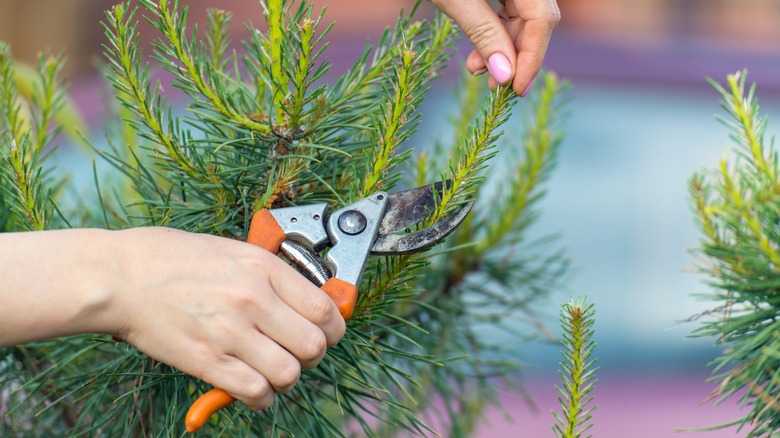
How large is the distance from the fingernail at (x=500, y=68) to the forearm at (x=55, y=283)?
0.90ft

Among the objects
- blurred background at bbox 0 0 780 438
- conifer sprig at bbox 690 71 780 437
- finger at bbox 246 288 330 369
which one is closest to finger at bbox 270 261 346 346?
finger at bbox 246 288 330 369

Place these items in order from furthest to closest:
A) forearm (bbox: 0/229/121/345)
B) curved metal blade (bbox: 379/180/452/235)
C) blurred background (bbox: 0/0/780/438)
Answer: blurred background (bbox: 0/0/780/438) → curved metal blade (bbox: 379/180/452/235) → forearm (bbox: 0/229/121/345)

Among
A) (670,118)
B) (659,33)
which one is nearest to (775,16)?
(659,33)

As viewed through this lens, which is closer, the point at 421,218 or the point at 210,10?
the point at 421,218

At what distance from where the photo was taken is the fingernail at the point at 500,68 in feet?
1.97

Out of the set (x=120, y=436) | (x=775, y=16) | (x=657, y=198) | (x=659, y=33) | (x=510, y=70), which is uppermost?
(x=775, y=16)

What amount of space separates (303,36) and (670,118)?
2.02 meters

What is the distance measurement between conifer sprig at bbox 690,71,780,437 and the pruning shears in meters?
0.17

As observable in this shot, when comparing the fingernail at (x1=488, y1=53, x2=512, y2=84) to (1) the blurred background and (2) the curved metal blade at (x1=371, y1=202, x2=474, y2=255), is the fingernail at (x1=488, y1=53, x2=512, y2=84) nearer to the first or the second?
(2) the curved metal blade at (x1=371, y1=202, x2=474, y2=255)

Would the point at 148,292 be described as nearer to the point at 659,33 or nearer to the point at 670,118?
the point at 670,118

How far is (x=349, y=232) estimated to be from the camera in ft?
2.05

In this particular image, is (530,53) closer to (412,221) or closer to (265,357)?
(412,221)

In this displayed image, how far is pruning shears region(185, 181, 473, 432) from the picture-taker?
0.60 metres

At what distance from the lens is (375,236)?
0.62 m
